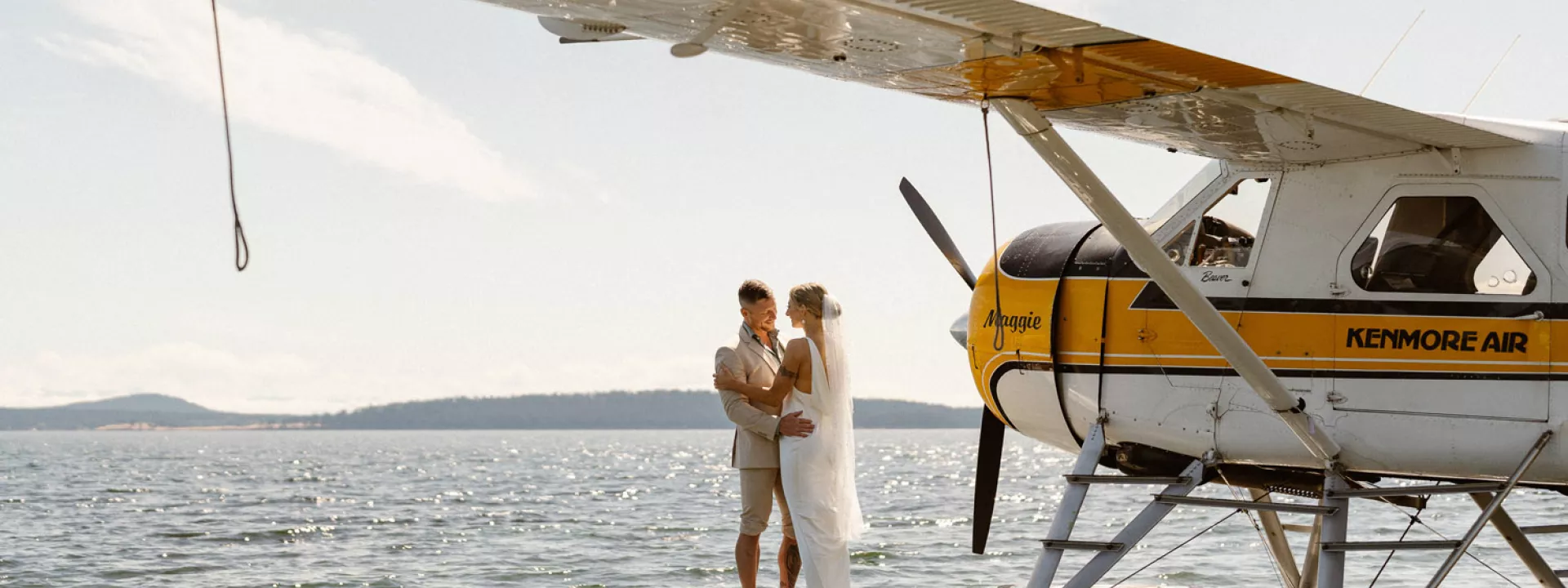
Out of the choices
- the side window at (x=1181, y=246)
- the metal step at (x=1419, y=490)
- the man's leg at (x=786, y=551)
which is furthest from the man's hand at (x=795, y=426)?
the metal step at (x=1419, y=490)

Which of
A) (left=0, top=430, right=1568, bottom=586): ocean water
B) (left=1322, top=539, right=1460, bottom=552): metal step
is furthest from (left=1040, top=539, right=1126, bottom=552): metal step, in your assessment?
(left=0, top=430, right=1568, bottom=586): ocean water

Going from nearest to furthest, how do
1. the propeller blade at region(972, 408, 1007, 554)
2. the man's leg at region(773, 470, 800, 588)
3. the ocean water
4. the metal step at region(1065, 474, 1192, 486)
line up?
the metal step at region(1065, 474, 1192, 486) → the man's leg at region(773, 470, 800, 588) → the propeller blade at region(972, 408, 1007, 554) → the ocean water

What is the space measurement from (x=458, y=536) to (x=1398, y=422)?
13.6 meters

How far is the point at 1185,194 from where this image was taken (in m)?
6.58

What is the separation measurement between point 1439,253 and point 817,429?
288 cm

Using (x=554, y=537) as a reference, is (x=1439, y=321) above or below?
above

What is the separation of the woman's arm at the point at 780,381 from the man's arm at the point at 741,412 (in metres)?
0.04

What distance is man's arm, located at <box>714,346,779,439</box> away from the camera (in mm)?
7082

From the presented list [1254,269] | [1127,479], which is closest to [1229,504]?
[1127,479]

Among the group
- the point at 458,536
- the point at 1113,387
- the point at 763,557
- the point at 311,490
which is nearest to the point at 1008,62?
the point at 1113,387

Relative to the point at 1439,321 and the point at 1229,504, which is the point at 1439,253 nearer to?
the point at 1439,321

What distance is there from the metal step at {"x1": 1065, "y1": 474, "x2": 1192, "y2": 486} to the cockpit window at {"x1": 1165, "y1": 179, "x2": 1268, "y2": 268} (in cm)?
93

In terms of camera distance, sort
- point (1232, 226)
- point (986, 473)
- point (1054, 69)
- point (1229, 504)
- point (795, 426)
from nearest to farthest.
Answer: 1. point (1054, 69)
2. point (1229, 504)
3. point (1232, 226)
4. point (795, 426)
5. point (986, 473)

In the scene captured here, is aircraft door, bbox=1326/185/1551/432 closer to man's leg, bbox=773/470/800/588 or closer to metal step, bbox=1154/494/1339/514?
metal step, bbox=1154/494/1339/514
